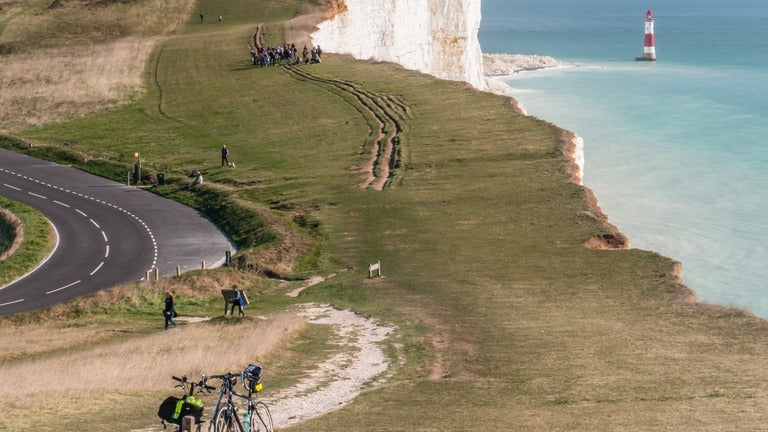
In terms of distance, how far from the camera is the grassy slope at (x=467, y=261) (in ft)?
97.1

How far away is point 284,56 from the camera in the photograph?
345 ft

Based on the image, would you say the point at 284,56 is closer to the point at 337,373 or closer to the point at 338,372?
the point at 338,372

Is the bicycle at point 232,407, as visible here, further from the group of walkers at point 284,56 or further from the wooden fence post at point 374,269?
the group of walkers at point 284,56

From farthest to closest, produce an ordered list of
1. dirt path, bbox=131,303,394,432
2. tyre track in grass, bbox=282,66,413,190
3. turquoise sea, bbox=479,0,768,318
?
turquoise sea, bbox=479,0,768,318, tyre track in grass, bbox=282,66,413,190, dirt path, bbox=131,303,394,432

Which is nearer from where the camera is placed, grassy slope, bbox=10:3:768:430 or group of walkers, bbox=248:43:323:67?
grassy slope, bbox=10:3:768:430

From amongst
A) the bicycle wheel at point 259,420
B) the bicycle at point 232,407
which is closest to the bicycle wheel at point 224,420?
the bicycle at point 232,407

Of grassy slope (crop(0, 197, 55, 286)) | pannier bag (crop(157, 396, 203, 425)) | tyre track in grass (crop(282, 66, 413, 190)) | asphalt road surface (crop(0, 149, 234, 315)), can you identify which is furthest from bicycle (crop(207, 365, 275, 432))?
tyre track in grass (crop(282, 66, 413, 190))

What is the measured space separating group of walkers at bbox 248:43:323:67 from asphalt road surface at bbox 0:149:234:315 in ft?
93.3

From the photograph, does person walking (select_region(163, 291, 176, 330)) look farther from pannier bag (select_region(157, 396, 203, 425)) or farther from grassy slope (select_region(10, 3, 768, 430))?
pannier bag (select_region(157, 396, 203, 425))

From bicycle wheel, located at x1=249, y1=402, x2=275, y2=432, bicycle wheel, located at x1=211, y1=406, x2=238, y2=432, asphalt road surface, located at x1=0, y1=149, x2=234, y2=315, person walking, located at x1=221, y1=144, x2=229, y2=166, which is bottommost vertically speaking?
asphalt road surface, located at x1=0, y1=149, x2=234, y2=315

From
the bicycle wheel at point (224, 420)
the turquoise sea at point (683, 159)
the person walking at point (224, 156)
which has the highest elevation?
the bicycle wheel at point (224, 420)

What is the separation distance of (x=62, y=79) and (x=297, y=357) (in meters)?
71.4

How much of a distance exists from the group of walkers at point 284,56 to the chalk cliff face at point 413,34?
661 centimetres

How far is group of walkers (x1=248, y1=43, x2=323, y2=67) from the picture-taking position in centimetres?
10412
